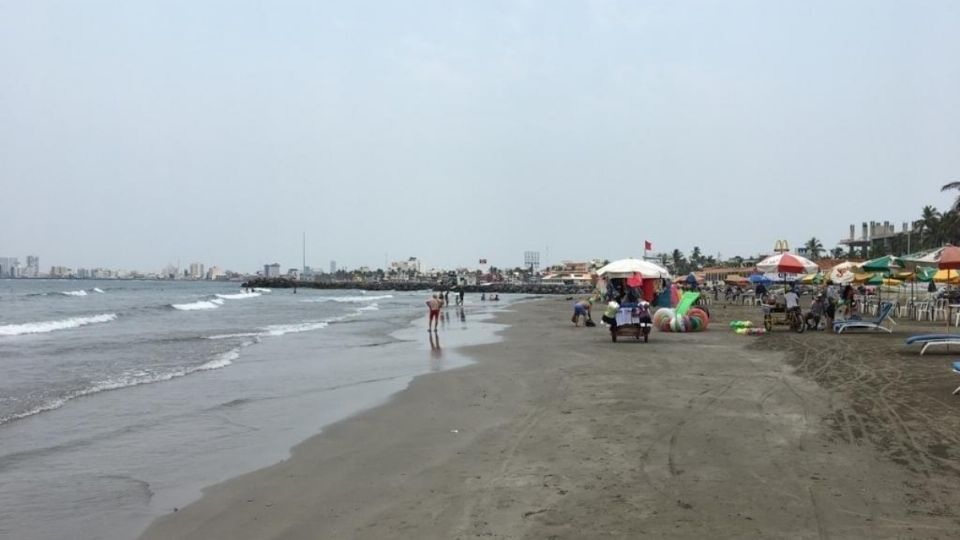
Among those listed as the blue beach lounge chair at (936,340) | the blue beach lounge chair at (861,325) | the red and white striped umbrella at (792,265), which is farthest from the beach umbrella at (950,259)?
the red and white striped umbrella at (792,265)

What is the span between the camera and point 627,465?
577cm

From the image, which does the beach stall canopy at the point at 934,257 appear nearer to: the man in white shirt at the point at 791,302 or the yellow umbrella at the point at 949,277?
the yellow umbrella at the point at 949,277

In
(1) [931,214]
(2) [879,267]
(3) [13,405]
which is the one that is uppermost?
(1) [931,214]

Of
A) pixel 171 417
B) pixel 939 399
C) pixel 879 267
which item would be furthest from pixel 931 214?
pixel 171 417

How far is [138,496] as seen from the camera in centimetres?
580

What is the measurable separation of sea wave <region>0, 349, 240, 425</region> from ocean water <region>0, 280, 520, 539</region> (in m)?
0.03

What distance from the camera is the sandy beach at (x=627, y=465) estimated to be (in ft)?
14.8

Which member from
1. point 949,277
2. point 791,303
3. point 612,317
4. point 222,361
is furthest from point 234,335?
point 949,277

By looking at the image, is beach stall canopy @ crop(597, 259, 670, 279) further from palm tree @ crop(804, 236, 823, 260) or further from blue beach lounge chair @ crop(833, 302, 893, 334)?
palm tree @ crop(804, 236, 823, 260)

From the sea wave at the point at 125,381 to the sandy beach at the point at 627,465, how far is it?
166 inches

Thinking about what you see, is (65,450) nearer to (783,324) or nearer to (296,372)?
(296,372)

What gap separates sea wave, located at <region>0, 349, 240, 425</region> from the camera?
10031 mm

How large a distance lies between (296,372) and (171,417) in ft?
14.7

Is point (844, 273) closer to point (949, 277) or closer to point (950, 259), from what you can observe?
point (949, 277)
